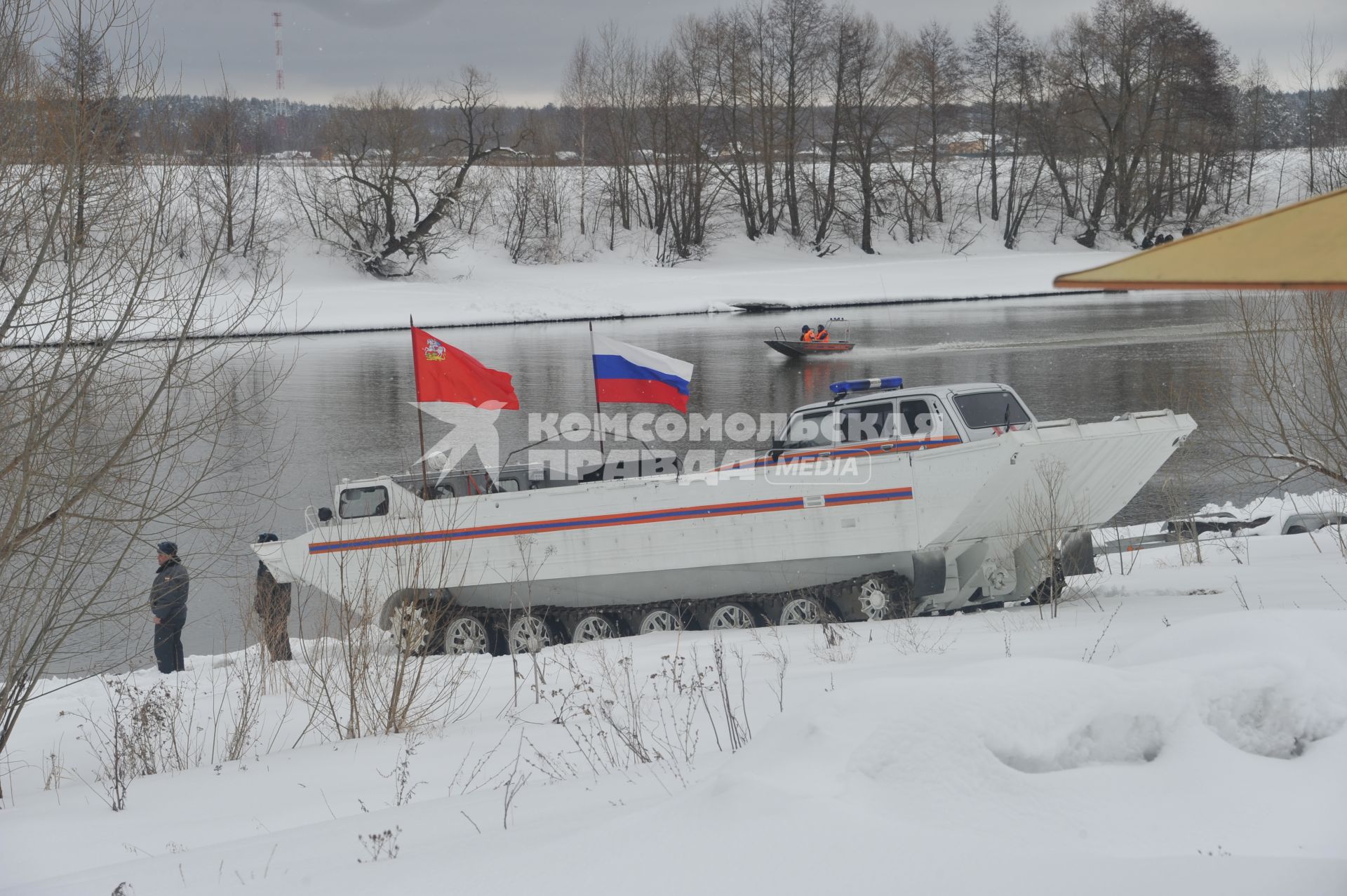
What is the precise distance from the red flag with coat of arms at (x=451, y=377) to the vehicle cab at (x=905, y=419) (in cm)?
348

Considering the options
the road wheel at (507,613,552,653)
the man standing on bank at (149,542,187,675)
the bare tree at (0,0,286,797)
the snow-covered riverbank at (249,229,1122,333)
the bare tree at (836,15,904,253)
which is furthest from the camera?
the bare tree at (836,15,904,253)

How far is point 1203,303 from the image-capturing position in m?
59.0

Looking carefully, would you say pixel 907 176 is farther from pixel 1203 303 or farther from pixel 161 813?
pixel 161 813

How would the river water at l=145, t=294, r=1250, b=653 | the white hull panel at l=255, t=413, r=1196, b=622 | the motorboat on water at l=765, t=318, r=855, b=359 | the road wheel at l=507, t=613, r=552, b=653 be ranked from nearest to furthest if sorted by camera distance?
the white hull panel at l=255, t=413, r=1196, b=622 → the road wheel at l=507, t=613, r=552, b=653 → the river water at l=145, t=294, r=1250, b=653 → the motorboat on water at l=765, t=318, r=855, b=359

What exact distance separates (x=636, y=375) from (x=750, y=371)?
2474cm

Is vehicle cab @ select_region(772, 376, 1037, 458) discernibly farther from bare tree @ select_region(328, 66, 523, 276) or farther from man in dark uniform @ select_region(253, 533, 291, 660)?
bare tree @ select_region(328, 66, 523, 276)

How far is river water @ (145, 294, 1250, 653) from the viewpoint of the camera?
21.3 m

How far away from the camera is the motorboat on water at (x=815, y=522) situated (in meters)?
12.5

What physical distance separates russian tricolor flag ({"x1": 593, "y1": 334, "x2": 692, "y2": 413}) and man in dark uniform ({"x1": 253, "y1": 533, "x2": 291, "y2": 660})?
4.50 m

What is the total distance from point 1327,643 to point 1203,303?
2388 inches

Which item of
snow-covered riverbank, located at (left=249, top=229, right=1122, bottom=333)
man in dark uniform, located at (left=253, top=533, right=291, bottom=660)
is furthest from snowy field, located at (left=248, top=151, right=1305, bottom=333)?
man in dark uniform, located at (left=253, top=533, right=291, bottom=660)

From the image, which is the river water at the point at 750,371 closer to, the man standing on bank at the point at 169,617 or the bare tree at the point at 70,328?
the man standing on bank at the point at 169,617

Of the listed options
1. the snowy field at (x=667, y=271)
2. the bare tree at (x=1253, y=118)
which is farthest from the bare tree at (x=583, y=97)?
the bare tree at (x=1253, y=118)

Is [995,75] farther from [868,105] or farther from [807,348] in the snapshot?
[807,348]
